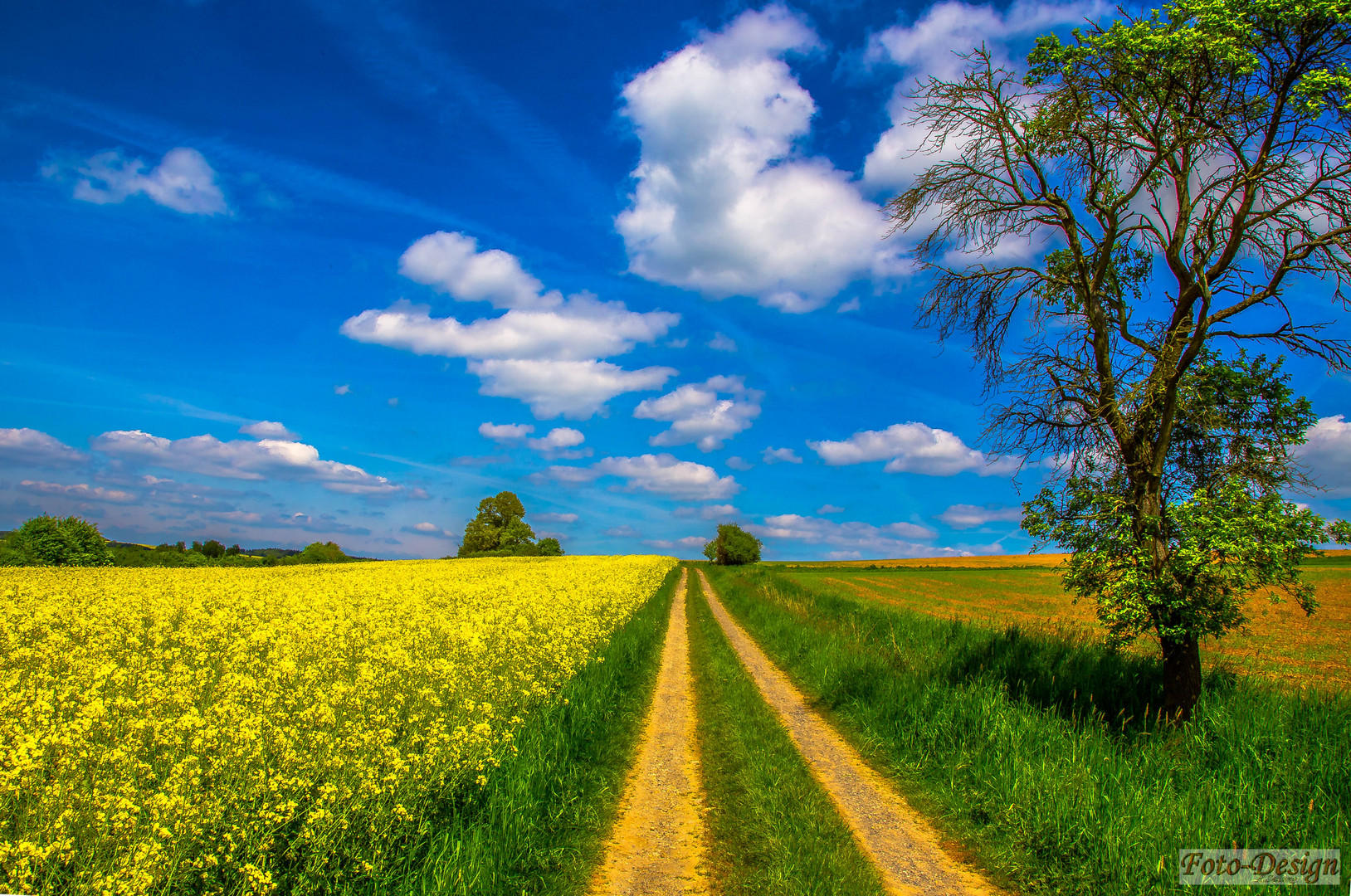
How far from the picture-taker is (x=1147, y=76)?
712cm

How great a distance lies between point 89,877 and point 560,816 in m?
3.39

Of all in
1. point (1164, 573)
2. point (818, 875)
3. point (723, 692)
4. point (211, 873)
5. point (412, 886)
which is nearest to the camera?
point (211, 873)

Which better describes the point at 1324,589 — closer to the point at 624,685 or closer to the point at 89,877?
the point at 624,685

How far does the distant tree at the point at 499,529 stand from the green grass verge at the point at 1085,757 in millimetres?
66401

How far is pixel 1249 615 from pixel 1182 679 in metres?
28.3

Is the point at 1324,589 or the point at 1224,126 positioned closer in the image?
the point at 1224,126

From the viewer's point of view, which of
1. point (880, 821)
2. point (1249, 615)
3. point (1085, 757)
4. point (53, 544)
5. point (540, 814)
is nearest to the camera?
point (540, 814)

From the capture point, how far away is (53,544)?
1217 inches

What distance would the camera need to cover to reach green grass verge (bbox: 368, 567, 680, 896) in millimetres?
4203

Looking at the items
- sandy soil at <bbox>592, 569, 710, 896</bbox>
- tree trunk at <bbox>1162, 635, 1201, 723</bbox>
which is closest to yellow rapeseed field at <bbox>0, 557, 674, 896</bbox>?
sandy soil at <bbox>592, 569, 710, 896</bbox>

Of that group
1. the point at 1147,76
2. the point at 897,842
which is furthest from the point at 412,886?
the point at 1147,76

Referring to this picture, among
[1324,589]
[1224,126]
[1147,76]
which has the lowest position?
[1324,589]

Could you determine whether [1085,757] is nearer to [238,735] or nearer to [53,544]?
[238,735]

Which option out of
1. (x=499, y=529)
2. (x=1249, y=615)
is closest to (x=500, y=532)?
(x=499, y=529)
